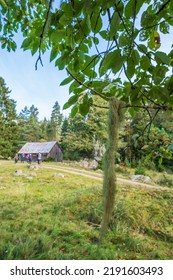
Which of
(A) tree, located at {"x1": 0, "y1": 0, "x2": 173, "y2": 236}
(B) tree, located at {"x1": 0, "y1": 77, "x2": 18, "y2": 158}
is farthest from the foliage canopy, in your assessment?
(B) tree, located at {"x1": 0, "y1": 77, "x2": 18, "y2": 158}

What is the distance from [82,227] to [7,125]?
20.8 meters

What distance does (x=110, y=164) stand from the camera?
0.89 metres

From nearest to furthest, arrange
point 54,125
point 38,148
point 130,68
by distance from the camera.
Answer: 1. point 130,68
2. point 38,148
3. point 54,125

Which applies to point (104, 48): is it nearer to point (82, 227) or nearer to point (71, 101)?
point (71, 101)

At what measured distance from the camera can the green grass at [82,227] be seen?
273 cm

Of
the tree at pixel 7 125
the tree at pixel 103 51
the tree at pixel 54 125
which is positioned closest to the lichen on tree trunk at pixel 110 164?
the tree at pixel 103 51

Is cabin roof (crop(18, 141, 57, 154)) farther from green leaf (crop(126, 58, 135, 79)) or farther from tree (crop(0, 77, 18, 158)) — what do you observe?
green leaf (crop(126, 58, 135, 79))

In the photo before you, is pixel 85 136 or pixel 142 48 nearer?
pixel 142 48

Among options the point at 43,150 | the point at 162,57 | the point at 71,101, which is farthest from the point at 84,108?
the point at 43,150

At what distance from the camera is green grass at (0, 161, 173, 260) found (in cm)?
273

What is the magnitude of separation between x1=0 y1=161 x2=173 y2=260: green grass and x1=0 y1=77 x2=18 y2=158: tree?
17014 millimetres

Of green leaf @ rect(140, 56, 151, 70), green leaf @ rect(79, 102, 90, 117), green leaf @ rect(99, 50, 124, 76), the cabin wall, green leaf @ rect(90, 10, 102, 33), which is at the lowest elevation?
the cabin wall

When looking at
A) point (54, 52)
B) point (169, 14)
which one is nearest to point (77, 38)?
point (54, 52)
